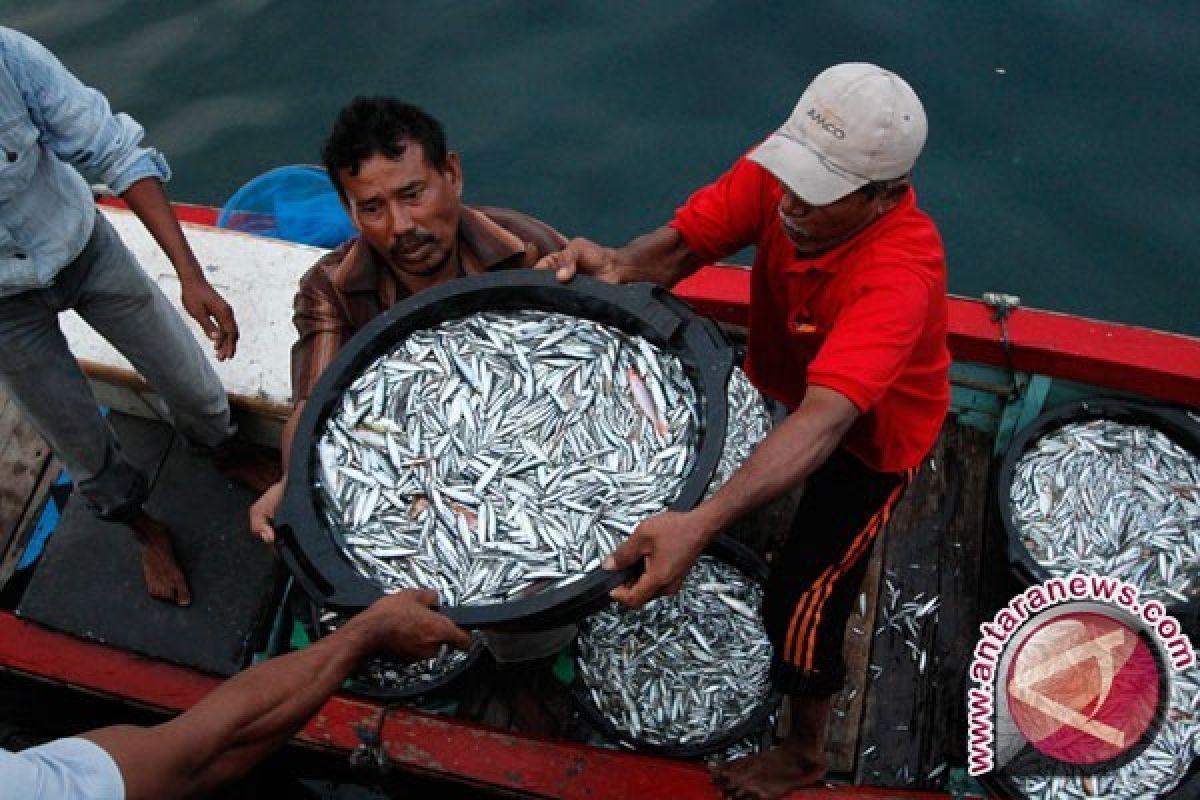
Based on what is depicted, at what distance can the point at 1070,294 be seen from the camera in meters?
6.11

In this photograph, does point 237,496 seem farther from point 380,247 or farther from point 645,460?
point 645,460

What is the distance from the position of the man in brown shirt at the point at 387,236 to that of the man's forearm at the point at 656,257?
38 centimetres

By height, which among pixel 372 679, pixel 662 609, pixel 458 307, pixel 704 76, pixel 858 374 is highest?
pixel 858 374

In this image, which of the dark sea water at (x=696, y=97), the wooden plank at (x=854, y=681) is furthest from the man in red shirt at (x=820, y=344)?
the dark sea water at (x=696, y=97)

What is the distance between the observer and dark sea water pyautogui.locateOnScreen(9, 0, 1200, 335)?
6230mm

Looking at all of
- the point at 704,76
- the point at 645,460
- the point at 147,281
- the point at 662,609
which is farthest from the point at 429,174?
the point at 704,76

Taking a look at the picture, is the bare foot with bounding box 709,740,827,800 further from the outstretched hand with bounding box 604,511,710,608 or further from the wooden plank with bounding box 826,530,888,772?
the outstretched hand with bounding box 604,511,710,608

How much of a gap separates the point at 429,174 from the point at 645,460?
1.08 m

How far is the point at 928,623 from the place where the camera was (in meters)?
3.80

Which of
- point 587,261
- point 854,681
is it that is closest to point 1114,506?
point 854,681

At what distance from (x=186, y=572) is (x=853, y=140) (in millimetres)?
3219

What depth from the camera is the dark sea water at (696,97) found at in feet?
20.4

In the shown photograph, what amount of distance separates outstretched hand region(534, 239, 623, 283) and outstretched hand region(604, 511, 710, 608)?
3.04 feet

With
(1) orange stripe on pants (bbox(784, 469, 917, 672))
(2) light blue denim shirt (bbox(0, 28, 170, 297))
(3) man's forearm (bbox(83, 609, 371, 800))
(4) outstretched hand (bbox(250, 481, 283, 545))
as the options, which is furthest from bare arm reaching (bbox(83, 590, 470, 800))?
(2) light blue denim shirt (bbox(0, 28, 170, 297))
